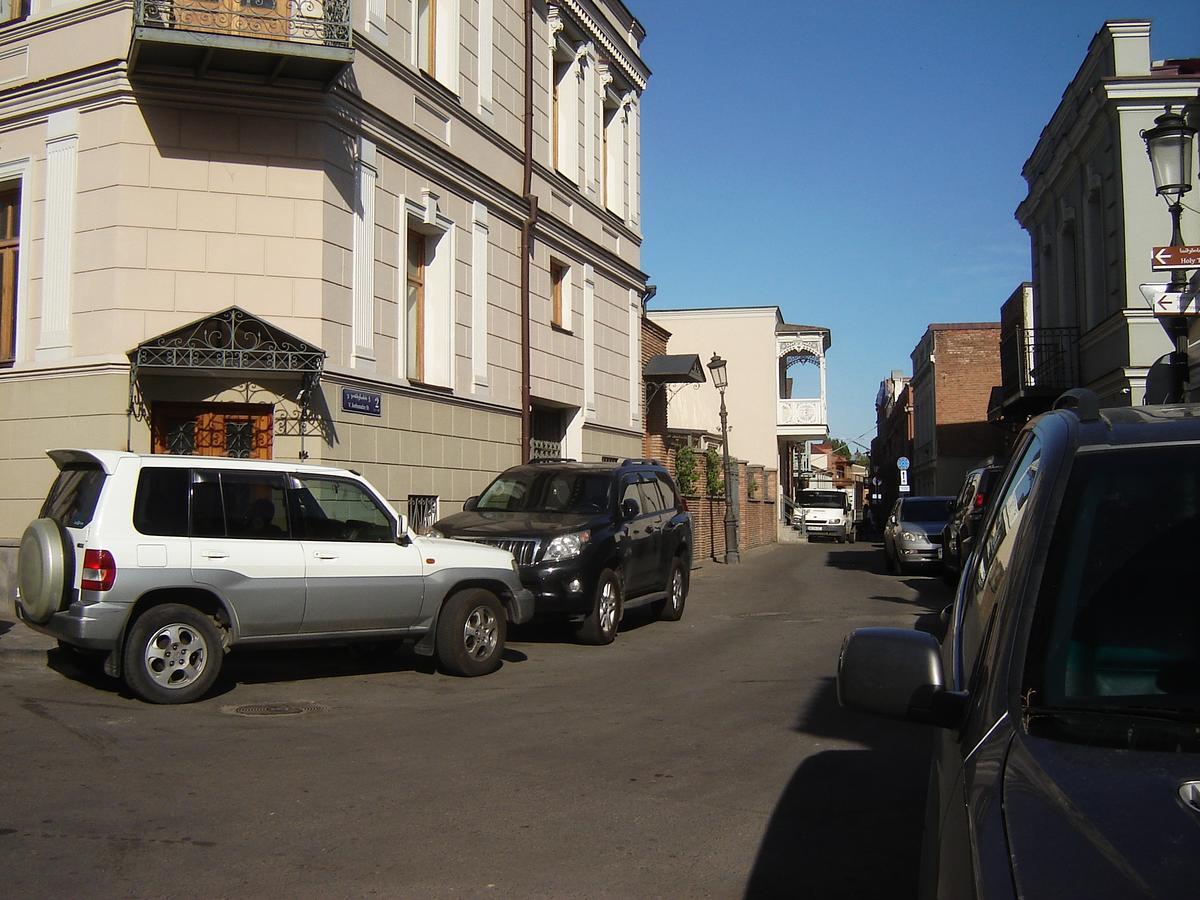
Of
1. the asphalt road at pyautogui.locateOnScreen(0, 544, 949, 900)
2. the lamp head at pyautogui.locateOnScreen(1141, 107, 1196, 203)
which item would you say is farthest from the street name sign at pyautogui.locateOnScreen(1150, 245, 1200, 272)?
the asphalt road at pyautogui.locateOnScreen(0, 544, 949, 900)

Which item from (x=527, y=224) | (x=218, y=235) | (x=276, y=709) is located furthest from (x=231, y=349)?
(x=527, y=224)

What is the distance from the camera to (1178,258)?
35.0 feet

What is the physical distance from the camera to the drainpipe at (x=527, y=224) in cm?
1969

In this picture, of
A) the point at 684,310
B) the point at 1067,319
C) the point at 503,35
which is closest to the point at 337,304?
the point at 503,35

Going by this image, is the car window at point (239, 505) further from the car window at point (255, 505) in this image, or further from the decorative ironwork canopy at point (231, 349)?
the decorative ironwork canopy at point (231, 349)

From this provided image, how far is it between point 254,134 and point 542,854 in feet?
37.1

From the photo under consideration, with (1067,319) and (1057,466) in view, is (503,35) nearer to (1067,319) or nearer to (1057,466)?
(1067,319)

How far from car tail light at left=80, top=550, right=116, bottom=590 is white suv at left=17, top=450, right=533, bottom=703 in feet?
0.03

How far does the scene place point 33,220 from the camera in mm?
14086

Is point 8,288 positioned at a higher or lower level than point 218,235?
lower

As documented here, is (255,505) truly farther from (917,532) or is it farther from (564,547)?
(917,532)

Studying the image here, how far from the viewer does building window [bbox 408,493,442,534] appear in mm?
16188

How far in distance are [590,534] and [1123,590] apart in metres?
9.97

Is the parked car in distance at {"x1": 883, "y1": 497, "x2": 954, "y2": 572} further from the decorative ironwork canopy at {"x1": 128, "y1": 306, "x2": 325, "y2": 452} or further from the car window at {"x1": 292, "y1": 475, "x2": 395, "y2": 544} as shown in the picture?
the car window at {"x1": 292, "y1": 475, "x2": 395, "y2": 544}
